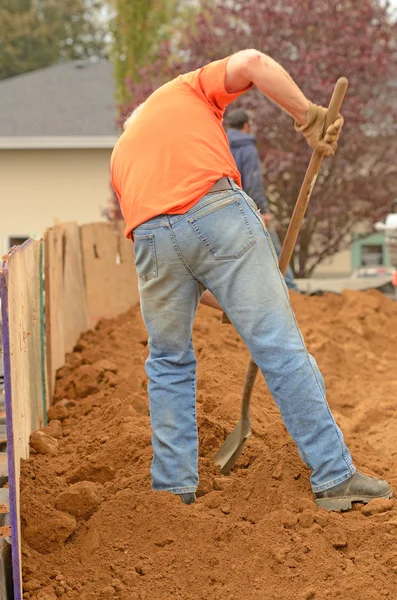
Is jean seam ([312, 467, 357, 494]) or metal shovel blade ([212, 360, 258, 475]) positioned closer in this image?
jean seam ([312, 467, 357, 494])

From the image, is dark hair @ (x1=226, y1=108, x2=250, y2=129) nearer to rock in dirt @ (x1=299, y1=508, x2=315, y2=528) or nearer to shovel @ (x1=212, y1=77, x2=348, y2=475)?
shovel @ (x1=212, y1=77, x2=348, y2=475)

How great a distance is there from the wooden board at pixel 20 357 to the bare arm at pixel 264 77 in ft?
3.79

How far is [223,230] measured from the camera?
12.9ft

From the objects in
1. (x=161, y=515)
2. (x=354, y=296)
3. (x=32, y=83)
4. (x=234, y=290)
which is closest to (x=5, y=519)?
(x=161, y=515)

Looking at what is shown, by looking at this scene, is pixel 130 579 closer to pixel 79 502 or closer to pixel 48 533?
pixel 48 533

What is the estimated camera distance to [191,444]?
4.28 meters

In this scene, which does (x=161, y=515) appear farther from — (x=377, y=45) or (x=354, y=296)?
(x=377, y=45)

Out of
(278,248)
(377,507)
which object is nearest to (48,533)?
(377,507)

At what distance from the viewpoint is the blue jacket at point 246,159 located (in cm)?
898

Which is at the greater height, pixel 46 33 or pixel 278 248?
pixel 278 248

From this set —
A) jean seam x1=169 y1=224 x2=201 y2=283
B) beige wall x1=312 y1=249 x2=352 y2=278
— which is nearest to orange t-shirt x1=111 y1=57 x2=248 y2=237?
jean seam x1=169 y1=224 x2=201 y2=283

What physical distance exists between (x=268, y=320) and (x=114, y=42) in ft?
47.7

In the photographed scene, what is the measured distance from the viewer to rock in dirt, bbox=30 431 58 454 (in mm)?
5066

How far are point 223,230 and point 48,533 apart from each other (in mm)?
1403
